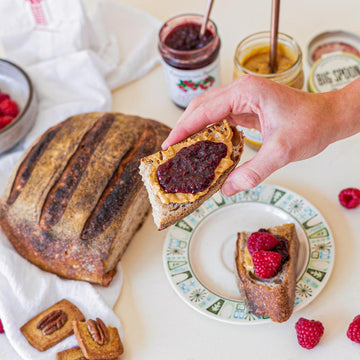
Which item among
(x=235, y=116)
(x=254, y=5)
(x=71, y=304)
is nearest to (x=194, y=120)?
(x=235, y=116)

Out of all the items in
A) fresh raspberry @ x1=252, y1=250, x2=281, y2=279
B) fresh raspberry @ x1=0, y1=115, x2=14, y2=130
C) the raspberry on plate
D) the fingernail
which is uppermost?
the fingernail

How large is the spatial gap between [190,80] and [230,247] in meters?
0.84

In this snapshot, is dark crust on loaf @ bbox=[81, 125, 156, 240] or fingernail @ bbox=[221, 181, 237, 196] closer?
fingernail @ bbox=[221, 181, 237, 196]

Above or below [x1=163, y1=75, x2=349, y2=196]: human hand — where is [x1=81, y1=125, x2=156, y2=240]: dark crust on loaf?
below

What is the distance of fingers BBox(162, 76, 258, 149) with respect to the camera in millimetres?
1968

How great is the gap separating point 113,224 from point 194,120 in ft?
1.90

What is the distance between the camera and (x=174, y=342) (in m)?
2.16

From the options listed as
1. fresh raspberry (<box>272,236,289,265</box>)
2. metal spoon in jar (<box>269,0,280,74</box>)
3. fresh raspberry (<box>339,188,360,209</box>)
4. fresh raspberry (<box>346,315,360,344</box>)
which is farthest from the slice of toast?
metal spoon in jar (<box>269,0,280,74</box>)

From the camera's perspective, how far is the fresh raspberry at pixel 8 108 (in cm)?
272

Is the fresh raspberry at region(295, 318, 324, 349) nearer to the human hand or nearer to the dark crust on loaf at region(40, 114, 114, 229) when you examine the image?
the human hand

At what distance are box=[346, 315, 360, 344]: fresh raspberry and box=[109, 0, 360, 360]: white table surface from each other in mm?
46

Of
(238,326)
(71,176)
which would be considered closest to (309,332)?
(238,326)

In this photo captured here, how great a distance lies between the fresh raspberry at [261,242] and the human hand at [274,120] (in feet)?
0.81

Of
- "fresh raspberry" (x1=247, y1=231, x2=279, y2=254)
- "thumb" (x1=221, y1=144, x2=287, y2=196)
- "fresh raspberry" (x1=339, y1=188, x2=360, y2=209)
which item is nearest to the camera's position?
"thumb" (x1=221, y1=144, x2=287, y2=196)
